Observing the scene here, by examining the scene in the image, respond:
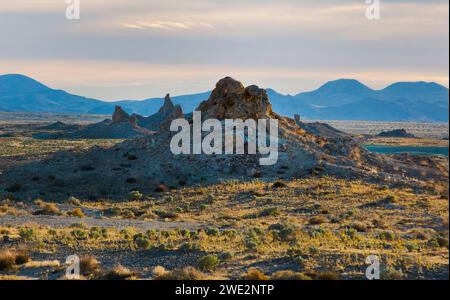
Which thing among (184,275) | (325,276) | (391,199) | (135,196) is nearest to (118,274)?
(184,275)

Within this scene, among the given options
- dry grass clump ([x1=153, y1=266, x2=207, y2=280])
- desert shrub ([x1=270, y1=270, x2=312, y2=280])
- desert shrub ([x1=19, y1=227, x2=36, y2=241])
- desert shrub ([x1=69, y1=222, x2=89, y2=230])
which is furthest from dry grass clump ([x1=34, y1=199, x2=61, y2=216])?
desert shrub ([x1=270, y1=270, x2=312, y2=280])

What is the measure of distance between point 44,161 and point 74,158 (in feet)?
6.97

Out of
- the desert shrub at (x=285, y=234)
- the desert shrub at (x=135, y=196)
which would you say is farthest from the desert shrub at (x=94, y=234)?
the desert shrub at (x=135, y=196)

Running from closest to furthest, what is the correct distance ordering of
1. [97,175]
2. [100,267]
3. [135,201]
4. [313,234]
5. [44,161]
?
[100,267]
[313,234]
[135,201]
[97,175]
[44,161]

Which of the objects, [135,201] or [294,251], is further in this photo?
[135,201]

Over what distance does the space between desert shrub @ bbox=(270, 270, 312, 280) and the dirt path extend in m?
9.67

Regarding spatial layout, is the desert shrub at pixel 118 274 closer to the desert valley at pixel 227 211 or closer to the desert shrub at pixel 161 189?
the desert valley at pixel 227 211

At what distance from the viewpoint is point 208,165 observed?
41.2 meters

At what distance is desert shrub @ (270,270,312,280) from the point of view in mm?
13531

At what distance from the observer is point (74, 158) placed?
44.5 metres

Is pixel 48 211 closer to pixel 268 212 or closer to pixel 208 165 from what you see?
pixel 268 212

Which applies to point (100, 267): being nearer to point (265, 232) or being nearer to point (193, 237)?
point (193, 237)

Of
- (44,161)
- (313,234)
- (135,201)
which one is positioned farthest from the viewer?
(44,161)
